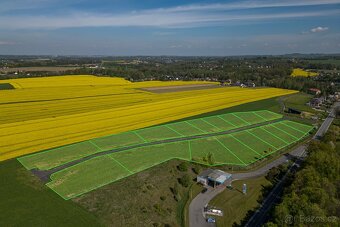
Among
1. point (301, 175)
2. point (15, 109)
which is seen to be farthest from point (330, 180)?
point (15, 109)

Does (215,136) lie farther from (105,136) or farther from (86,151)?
(86,151)

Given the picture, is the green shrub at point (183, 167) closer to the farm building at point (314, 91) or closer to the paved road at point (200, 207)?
the paved road at point (200, 207)

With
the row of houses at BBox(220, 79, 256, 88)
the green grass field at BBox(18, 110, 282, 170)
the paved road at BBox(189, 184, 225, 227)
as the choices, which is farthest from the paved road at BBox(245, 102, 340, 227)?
the row of houses at BBox(220, 79, 256, 88)

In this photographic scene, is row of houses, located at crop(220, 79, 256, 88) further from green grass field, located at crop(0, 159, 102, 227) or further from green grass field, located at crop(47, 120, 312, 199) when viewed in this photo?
green grass field, located at crop(0, 159, 102, 227)

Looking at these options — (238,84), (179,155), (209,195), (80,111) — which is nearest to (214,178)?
(209,195)

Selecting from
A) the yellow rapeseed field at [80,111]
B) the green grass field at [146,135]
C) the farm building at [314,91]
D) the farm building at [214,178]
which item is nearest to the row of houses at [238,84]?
the farm building at [314,91]
